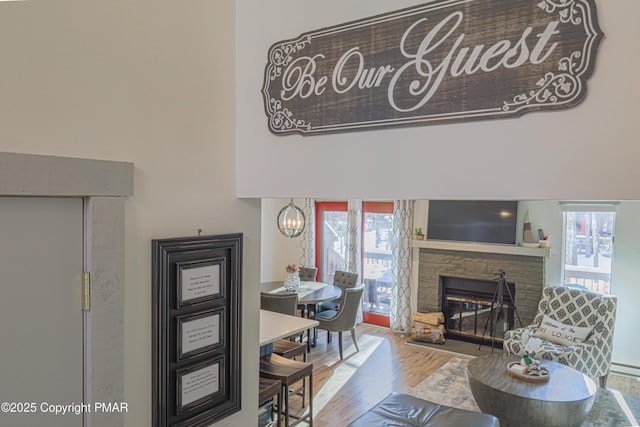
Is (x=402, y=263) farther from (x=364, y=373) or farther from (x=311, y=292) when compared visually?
(x=364, y=373)

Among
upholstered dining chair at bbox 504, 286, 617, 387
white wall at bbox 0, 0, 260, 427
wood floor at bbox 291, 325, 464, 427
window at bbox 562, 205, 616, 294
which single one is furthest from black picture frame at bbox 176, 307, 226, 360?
window at bbox 562, 205, 616, 294

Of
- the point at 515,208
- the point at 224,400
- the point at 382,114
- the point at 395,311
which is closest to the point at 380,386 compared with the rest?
the point at 395,311

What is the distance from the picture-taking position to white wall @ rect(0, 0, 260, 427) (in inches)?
48.0

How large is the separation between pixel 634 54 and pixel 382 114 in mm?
744

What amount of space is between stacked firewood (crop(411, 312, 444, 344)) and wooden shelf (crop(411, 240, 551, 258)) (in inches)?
44.5

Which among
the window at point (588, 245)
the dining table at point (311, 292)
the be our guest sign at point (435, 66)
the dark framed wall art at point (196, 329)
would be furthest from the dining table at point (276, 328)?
the window at point (588, 245)

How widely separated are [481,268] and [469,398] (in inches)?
90.2

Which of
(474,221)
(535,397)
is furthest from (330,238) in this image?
(535,397)

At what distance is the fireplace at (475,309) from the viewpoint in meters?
6.34

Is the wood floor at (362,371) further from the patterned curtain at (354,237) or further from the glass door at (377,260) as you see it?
the patterned curtain at (354,237)

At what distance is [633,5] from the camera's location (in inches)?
42.9

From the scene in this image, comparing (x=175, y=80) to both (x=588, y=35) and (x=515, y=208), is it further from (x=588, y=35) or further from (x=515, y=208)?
(x=515, y=208)

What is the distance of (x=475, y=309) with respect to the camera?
6.65 m

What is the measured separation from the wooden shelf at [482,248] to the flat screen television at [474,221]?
0.08 m
